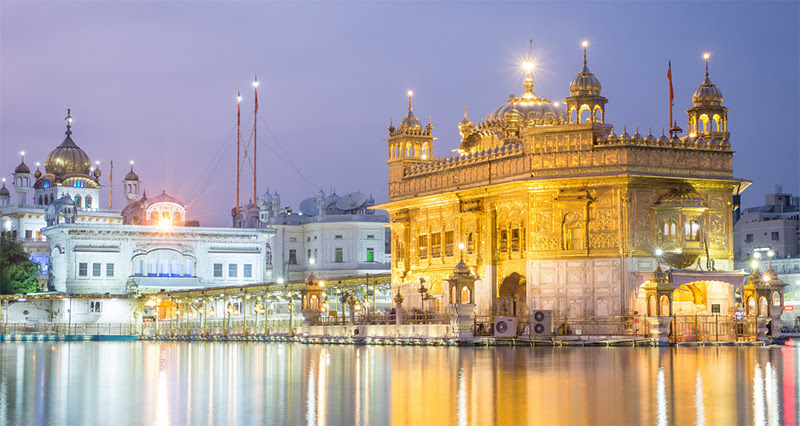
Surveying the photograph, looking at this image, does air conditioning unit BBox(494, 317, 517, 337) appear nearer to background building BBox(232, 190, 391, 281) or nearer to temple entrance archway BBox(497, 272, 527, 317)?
temple entrance archway BBox(497, 272, 527, 317)

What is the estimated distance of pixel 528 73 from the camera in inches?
1991

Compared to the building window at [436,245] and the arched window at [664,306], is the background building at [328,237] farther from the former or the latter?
the arched window at [664,306]

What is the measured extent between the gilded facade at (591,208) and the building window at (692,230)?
0.03 meters

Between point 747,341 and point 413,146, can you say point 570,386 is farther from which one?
point 413,146

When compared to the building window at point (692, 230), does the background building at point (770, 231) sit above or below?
above

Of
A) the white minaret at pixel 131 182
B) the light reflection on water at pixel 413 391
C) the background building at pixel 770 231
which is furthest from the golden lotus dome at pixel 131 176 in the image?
the light reflection on water at pixel 413 391

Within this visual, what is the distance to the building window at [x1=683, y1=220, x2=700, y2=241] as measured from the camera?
4072 cm

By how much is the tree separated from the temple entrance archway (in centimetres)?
5234

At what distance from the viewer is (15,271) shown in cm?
8825

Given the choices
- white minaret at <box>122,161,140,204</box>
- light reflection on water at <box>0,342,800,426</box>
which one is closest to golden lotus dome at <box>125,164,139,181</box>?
white minaret at <box>122,161,140,204</box>

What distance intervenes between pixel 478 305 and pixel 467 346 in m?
7.49

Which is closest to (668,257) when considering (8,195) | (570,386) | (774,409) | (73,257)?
(570,386)

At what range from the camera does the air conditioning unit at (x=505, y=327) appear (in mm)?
38625

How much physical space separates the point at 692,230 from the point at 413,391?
2512 cm
